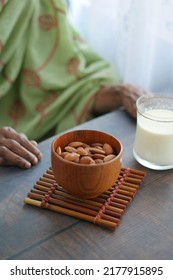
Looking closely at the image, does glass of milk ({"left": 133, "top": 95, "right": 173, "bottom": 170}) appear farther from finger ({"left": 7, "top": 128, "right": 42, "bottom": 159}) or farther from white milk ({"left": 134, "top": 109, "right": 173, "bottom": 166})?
finger ({"left": 7, "top": 128, "right": 42, "bottom": 159})

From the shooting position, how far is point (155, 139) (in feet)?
2.80

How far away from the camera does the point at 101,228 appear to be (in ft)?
2.32

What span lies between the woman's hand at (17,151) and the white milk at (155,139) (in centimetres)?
24

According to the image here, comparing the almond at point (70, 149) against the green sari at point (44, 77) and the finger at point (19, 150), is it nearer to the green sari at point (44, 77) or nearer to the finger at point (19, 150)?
the finger at point (19, 150)

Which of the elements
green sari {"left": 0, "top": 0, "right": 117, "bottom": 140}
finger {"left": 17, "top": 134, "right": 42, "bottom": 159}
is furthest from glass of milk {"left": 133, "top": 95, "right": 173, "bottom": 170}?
green sari {"left": 0, "top": 0, "right": 117, "bottom": 140}

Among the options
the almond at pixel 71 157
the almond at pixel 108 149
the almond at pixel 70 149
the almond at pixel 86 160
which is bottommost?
the almond at pixel 108 149

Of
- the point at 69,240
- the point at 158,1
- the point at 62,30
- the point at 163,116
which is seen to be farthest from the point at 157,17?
the point at 69,240

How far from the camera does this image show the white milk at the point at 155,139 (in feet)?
2.78

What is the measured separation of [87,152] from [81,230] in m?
0.15

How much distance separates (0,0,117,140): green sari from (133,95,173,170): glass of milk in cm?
42

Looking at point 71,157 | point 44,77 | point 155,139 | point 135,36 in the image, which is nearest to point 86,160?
point 71,157

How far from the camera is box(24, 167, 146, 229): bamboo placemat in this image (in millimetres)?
723

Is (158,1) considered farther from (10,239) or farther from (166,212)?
(10,239)

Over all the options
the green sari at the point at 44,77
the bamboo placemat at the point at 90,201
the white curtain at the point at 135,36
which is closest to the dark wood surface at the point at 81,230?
the bamboo placemat at the point at 90,201
